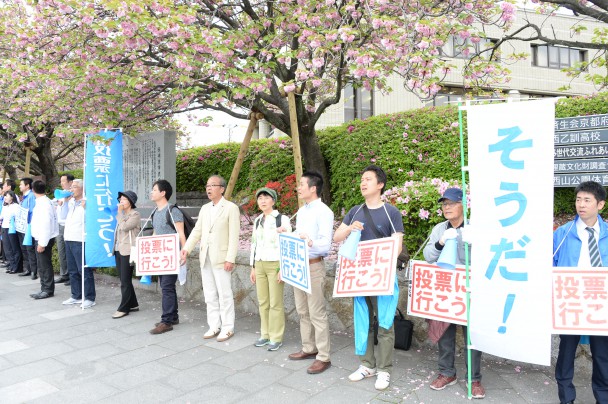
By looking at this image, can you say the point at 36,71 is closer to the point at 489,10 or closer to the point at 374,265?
the point at 374,265

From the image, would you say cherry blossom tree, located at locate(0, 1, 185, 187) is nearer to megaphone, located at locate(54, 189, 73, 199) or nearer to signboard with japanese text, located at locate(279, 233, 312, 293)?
megaphone, located at locate(54, 189, 73, 199)

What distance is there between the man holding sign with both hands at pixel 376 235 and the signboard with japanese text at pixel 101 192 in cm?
489

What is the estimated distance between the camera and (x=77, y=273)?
773 cm

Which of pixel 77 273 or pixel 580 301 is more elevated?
pixel 580 301

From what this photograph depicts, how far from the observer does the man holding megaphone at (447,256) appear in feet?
13.0

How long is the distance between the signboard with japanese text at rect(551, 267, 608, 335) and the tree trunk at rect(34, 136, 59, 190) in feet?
63.1

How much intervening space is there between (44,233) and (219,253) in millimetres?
4096

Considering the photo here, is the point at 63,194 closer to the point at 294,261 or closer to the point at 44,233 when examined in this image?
the point at 44,233

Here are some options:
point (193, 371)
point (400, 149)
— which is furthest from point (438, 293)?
point (400, 149)

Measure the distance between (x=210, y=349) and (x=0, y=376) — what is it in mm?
2275

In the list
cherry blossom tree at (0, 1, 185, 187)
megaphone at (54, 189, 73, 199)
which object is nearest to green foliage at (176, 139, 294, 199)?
cherry blossom tree at (0, 1, 185, 187)

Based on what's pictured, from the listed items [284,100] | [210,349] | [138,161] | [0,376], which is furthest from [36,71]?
[210,349]

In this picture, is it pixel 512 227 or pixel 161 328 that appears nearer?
pixel 512 227

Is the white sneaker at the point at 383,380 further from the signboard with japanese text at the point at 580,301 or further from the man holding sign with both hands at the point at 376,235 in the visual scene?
the signboard with japanese text at the point at 580,301
